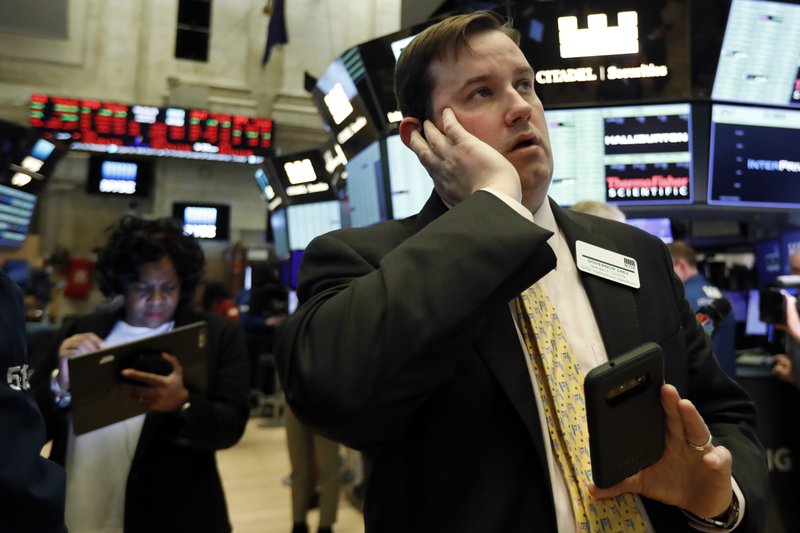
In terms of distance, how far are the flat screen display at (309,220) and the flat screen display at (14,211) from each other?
2.70 metres

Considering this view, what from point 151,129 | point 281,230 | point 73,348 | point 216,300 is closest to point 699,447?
point 73,348

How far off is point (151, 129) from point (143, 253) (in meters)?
10.5

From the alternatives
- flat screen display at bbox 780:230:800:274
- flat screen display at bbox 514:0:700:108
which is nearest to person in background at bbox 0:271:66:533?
flat screen display at bbox 514:0:700:108

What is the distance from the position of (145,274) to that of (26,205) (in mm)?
3657

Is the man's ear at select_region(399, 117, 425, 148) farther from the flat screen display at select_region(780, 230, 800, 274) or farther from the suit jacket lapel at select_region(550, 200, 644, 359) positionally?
the flat screen display at select_region(780, 230, 800, 274)

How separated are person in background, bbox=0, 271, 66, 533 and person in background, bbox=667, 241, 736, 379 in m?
2.74

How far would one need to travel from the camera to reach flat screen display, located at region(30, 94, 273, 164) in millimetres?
11188

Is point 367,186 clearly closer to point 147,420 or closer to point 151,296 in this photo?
point 151,296

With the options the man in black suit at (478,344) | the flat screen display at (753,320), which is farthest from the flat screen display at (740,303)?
the man in black suit at (478,344)

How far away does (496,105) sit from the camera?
107 centimetres

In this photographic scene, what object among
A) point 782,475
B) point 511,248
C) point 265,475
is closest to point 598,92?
point 782,475

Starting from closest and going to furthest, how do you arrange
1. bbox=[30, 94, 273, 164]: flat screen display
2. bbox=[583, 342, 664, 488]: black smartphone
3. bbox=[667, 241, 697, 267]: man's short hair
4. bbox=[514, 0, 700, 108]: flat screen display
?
bbox=[583, 342, 664, 488]: black smartphone → bbox=[514, 0, 700, 108]: flat screen display → bbox=[667, 241, 697, 267]: man's short hair → bbox=[30, 94, 273, 164]: flat screen display

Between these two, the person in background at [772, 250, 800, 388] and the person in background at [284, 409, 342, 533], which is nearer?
the person in background at [772, 250, 800, 388]

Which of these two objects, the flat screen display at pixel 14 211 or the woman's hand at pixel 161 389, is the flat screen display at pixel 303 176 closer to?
the flat screen display at pixel 14 211
